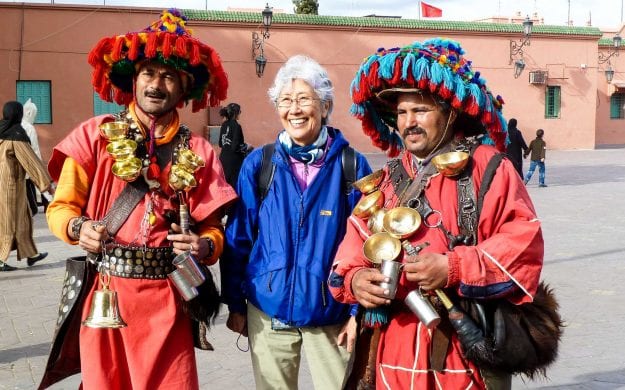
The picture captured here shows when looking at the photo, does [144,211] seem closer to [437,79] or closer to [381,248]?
[381,248]

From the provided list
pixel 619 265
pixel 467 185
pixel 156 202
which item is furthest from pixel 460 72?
pixel 619 265

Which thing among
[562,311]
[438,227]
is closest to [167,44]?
[438,227]

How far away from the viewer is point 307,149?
3727mm

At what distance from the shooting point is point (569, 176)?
70.2ft

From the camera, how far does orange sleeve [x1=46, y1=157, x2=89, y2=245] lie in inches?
131

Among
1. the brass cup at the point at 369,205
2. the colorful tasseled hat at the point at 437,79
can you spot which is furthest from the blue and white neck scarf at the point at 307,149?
the brass cup at the point at 369,205

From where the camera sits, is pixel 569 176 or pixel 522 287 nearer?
pixel 522 287

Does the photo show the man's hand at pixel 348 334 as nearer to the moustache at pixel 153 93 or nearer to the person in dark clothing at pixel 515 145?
the moustache at pixel 153 93

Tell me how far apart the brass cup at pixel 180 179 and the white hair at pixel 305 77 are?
655 mm

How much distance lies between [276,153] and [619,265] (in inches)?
262

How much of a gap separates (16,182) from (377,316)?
7524 mm

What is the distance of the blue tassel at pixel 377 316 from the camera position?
2945mm

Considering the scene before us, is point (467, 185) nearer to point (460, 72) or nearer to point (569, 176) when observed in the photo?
point (460, 72)

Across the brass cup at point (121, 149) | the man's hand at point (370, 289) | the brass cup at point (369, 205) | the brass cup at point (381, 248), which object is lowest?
the man's hand at point (370, 289)
